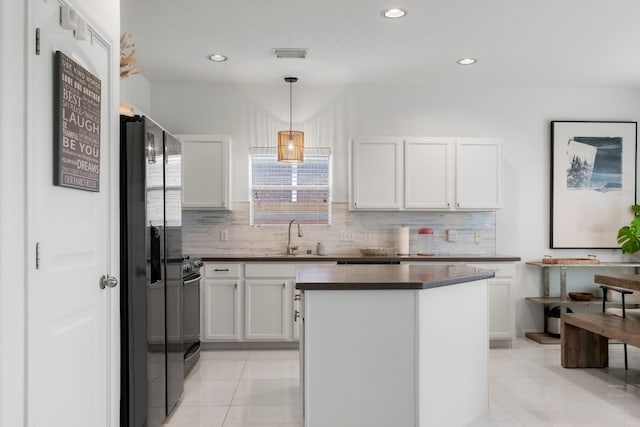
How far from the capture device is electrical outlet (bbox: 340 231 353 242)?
19.0 feet

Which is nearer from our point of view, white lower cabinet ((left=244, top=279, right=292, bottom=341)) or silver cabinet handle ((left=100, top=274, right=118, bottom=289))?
silver cabinet handle ((left=100, top=274, right=118, bottom=289))

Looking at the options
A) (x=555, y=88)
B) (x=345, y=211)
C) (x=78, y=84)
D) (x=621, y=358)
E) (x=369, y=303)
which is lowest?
(x=621, y=358)

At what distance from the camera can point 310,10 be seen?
374 cm

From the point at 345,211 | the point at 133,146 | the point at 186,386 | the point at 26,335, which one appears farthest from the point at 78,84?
the point at 345,211

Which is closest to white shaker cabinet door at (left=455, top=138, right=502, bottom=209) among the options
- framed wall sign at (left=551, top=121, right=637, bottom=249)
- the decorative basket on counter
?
framed wall sign at (left=551, top=121, right=637, bottom=249)

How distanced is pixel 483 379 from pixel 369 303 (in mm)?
1065

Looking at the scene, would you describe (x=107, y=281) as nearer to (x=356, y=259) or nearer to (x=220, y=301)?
(x=220, y=301)

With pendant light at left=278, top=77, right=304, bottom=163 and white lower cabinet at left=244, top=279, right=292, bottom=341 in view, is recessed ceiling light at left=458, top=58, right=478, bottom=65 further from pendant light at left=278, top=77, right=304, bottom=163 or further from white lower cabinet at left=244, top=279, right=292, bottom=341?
white lower cabinet at left=244, top=279, right=292, bottom=341

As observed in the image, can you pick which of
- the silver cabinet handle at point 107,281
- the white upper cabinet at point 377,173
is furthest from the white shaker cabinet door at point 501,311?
the silver cabinet handle at point 107,281

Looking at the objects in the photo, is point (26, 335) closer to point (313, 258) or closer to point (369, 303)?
point (369, 303)

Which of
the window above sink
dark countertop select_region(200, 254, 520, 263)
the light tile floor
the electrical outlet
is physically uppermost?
the window above sink

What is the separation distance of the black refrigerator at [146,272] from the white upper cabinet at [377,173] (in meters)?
2.52

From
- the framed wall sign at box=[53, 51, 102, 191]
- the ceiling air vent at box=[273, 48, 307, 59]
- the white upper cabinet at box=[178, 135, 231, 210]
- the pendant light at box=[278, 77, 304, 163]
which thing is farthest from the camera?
the white upper cabinet at box=[178, 135, 231, 210]

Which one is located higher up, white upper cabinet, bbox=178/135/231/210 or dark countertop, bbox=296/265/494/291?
white upper cabinet, bbox=178/135/231/210
